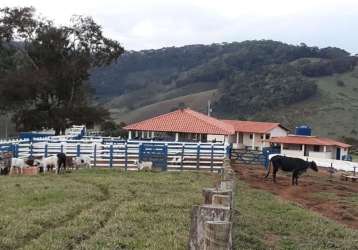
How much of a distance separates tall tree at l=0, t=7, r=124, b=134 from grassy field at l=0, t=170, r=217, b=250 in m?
34.5

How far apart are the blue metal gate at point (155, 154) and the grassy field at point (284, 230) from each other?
12697 mm

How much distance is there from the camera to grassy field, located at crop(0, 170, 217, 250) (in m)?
10.9

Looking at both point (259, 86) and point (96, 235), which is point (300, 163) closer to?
point (96, 235)

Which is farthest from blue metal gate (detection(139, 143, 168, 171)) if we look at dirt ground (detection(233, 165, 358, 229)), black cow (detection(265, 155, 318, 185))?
black cow (detection(265, 155, 318, 185))

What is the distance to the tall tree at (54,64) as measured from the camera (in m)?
57.3

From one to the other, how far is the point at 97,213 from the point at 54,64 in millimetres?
46485

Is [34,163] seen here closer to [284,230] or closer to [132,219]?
[132,219]

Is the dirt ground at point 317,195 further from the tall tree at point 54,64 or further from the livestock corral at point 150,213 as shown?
the tall tree at point 54,64

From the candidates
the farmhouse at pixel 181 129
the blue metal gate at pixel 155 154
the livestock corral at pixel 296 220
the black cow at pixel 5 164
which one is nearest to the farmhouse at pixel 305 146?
the farmhouse at pixel 181 129

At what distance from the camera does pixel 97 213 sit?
14227 mm

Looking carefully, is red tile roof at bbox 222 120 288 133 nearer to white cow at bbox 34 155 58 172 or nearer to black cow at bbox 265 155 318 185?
black cow at bbox 265 155 318 185

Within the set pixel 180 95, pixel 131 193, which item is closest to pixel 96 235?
pixel 131 193

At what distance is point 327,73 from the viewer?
160 metres

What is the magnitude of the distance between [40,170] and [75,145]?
14.1 ft
